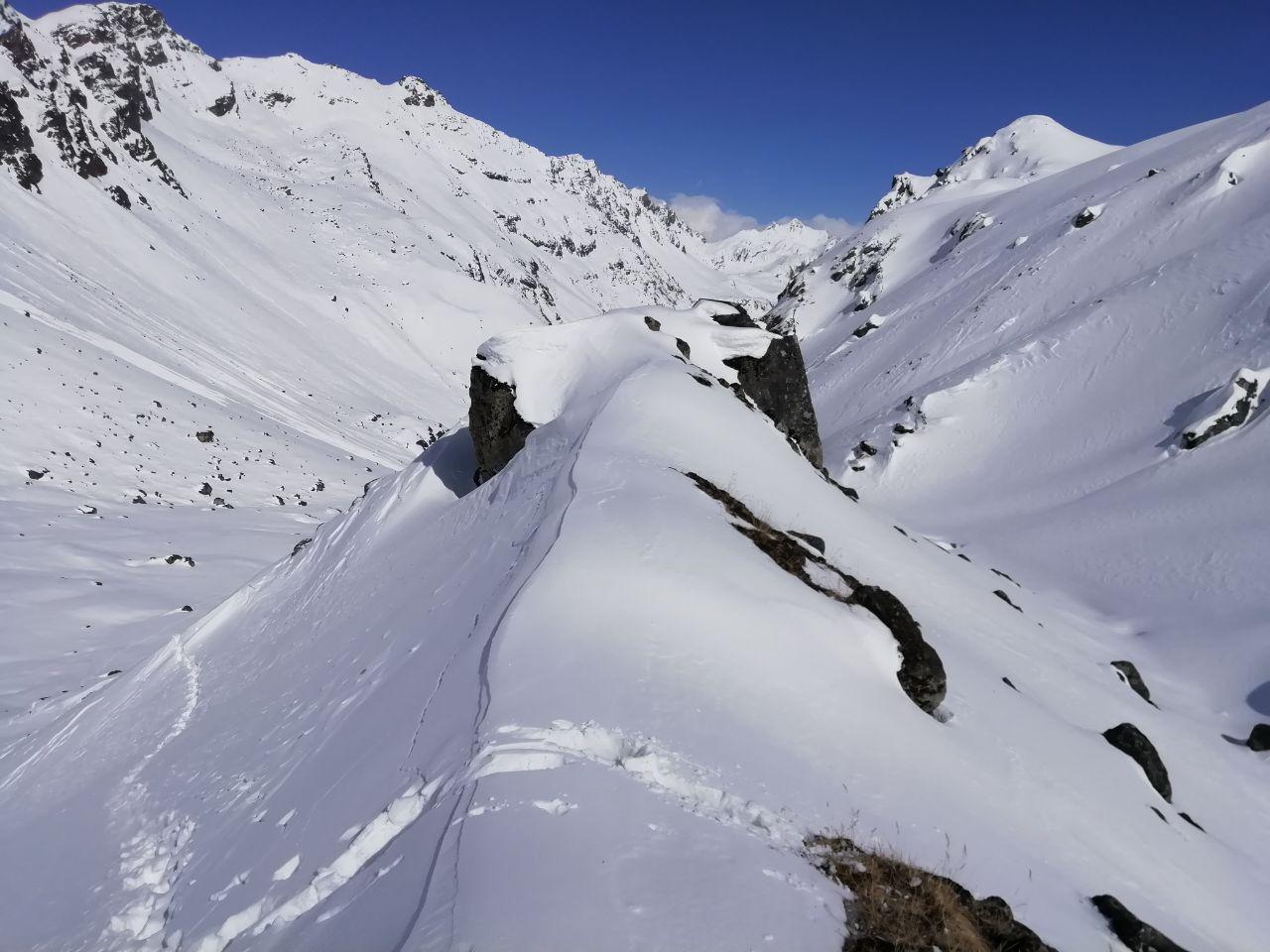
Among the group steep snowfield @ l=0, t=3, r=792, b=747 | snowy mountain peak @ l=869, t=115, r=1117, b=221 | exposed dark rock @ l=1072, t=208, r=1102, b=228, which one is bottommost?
steep snowfield @ l=0, t=3, r=792, b=747

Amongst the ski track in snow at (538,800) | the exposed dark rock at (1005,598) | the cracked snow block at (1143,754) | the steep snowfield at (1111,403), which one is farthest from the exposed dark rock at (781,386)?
the ski track in snow at (538,800)

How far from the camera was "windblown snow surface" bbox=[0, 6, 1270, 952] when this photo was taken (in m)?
5.60

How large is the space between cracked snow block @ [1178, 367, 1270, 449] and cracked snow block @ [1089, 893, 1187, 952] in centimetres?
2686

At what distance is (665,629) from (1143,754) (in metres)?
9.86

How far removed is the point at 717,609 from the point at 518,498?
664 centimetres

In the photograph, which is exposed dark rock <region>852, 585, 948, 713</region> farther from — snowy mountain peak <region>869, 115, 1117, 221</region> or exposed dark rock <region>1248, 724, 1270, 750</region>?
snowy mountain peak <region>869, 115, 1117, 221</region>

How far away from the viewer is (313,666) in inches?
505

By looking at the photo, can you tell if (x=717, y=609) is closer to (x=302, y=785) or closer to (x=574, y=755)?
(x=574, y=755)

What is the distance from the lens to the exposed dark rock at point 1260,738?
15438 mm

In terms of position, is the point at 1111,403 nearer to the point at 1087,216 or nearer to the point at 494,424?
the point at 1087,216

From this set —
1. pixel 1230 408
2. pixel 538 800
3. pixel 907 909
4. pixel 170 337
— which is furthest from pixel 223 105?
pixel 907 909

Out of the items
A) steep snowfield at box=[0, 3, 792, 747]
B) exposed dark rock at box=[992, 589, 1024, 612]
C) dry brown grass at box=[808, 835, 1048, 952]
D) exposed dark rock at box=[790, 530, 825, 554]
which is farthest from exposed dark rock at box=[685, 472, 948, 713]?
steep snowfield at box=[0, 3, 792, 747]

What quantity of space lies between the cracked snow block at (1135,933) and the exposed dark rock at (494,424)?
1510cm

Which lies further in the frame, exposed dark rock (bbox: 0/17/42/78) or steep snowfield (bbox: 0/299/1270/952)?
exposed dark rock (bbox: 0/17/42/78)
